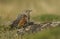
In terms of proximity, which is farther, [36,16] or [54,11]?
[54,11]

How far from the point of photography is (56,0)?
77.5 ft

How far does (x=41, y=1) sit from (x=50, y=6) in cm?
105

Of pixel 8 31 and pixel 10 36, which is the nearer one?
pixel 10 36

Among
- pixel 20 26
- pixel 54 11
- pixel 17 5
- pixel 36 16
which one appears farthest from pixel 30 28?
pixel 17 5

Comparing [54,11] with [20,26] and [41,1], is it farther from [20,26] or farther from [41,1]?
[20,26]

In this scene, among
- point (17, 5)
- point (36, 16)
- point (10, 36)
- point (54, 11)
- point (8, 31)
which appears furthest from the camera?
point (17, 5)

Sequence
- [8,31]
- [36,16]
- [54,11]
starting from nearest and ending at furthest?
[8,31] < [36,16] < [54,11]

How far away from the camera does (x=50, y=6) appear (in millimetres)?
22156

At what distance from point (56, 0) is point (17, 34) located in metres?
9.79

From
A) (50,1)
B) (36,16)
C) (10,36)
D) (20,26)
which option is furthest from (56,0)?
(10,36)

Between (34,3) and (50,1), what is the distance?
1325mm

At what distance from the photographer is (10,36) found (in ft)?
46.1

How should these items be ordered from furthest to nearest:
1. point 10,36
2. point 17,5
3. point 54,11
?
point 17,5 < point 54,11 < point 10,36

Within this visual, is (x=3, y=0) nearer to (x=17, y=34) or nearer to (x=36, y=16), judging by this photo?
(x=36, y=16)
